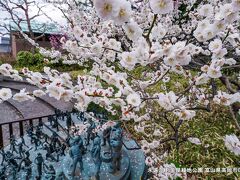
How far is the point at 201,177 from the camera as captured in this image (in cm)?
345

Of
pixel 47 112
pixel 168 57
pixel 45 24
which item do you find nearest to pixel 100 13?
pixel 168 57

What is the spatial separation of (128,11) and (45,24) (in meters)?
21.8

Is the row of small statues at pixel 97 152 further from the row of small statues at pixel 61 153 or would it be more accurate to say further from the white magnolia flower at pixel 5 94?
the white magnolia flower at pixel 5 94

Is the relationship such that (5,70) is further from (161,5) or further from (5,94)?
(161,5)

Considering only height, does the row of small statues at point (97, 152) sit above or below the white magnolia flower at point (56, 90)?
below

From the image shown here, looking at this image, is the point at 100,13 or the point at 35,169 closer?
the point at 100,13

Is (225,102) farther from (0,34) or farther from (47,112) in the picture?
(0,34)

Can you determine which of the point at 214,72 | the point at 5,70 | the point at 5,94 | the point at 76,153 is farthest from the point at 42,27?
the point at 214,72

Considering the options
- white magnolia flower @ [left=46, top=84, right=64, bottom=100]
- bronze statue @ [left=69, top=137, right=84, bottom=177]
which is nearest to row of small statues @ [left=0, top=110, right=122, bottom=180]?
bronze statue @ [left=69, top=137, right=84, bottom=177]

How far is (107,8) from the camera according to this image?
90 cm

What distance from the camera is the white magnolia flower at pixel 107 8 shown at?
0.87 m

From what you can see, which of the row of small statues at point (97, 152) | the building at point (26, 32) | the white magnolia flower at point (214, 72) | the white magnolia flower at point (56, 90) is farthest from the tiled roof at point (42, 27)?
the white magnolia flower at point (214, 72)

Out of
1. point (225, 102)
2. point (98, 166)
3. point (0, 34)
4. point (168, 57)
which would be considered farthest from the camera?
point (0, 34)

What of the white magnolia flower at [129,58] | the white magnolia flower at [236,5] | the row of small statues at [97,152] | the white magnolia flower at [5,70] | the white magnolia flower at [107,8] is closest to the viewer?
the white magnolia flower at [107,8]
